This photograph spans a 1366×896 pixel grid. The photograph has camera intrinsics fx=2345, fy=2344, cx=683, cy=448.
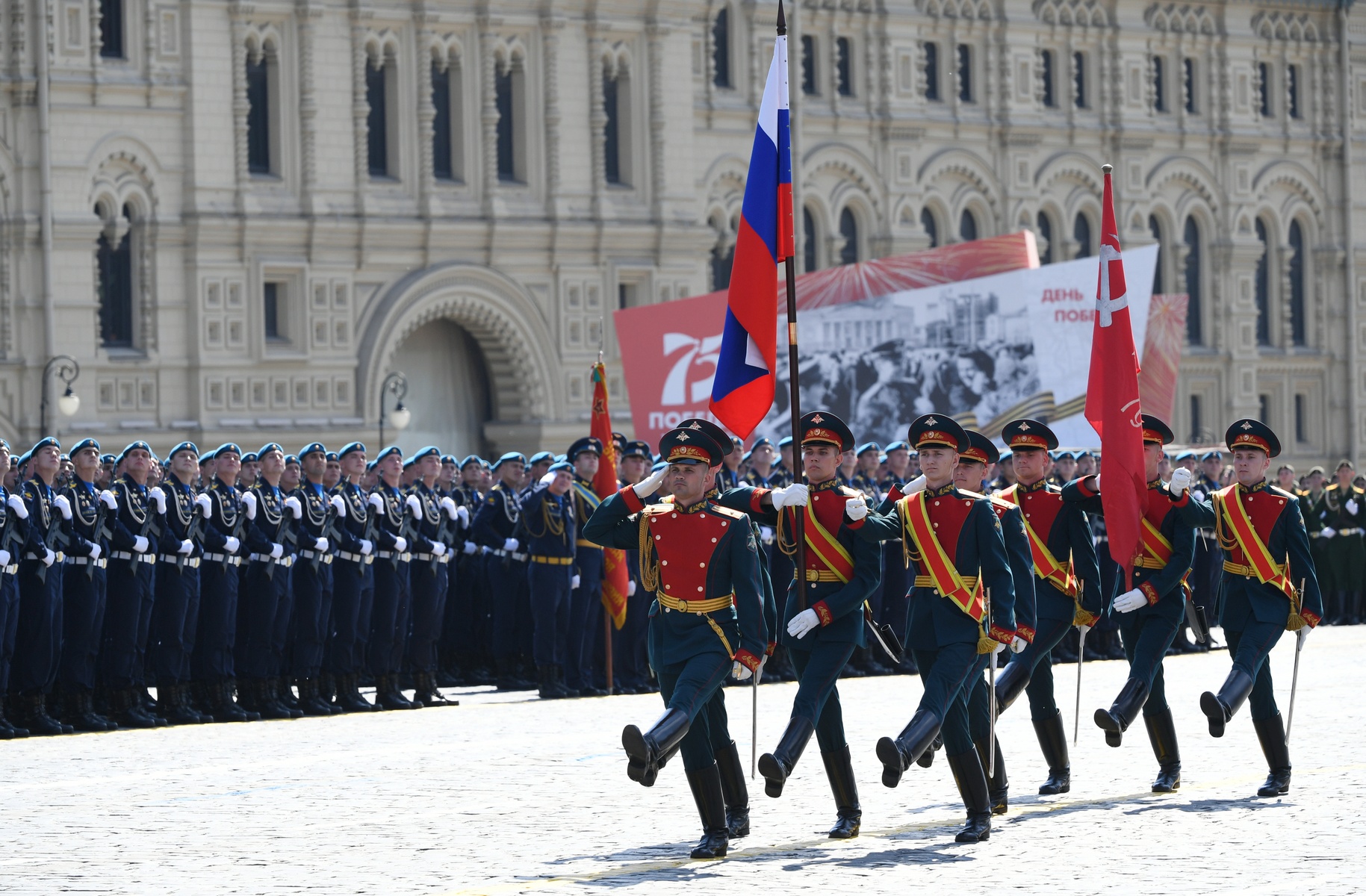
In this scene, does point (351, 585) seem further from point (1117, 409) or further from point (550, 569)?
point (1117, 409)

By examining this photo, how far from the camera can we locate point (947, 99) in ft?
129

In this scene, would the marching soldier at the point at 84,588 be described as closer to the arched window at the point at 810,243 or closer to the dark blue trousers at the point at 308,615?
the dark blue trousers at the point at 308,615

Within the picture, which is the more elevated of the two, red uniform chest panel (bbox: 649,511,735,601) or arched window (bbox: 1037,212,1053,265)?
arched window (bbox: 1037,212,1053,265)

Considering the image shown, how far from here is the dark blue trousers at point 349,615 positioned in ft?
53.9

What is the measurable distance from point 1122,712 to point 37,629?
23.8 ft

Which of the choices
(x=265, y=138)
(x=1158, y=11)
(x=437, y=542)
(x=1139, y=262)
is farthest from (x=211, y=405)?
(x=1158, y=11)

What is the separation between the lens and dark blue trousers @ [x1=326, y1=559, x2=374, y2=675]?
53.9 ft

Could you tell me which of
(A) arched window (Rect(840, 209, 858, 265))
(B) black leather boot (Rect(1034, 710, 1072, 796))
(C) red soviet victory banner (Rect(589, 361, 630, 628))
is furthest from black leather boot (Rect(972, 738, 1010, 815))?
(A) arched window (Rect(840, 209, 858, 265))

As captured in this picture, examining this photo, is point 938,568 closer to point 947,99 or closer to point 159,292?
point 159,292

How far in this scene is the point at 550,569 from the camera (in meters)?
17.5

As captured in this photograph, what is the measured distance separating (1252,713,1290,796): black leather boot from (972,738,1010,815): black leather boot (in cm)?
130

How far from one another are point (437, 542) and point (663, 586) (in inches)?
305

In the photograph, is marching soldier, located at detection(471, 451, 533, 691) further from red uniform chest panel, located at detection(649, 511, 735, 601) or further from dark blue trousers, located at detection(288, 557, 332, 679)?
red uniform chest panel, located at detection(649, 511, 735, 601)

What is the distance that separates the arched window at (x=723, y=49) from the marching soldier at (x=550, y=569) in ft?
66.1
